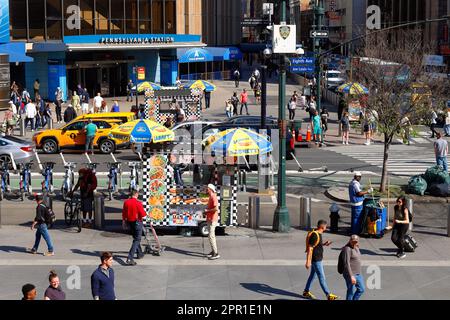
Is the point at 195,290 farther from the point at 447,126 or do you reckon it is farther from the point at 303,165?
the point at 447,126

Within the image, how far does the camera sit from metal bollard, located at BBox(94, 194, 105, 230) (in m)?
19.5

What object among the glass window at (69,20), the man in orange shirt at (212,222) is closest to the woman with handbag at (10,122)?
the glass window at (69,20)

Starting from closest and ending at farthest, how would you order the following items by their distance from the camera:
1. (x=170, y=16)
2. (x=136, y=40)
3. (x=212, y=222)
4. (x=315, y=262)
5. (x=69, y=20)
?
(x=315, y=262)
(x=212, y=222)
(x=69, y=20)
(x=136, y=40)
(x=170, y=16)

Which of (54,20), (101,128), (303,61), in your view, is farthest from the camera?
(54,20)

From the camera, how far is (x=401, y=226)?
1705 cm

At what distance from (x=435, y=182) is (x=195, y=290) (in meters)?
11.2

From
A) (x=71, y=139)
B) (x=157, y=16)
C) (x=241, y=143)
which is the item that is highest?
(x=157, y=16)

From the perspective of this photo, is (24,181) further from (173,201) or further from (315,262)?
(315,262)

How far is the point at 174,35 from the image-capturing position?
60.2 m

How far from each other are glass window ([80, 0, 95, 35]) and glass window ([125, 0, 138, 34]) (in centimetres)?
287

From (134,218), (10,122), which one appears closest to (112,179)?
(134,218)

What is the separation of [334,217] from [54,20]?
37511 mm

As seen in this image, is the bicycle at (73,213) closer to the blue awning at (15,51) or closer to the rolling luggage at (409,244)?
the rolling luggage at (409,244)

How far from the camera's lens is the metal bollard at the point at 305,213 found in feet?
64.2
